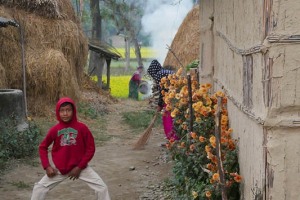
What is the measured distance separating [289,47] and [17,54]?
9857mm

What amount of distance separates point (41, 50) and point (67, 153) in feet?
27.7

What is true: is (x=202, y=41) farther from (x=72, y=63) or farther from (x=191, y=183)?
(x=72, y=63)

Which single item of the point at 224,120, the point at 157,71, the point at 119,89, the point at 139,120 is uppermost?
the point at 157,71

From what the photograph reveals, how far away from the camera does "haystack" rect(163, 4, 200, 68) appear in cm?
1415

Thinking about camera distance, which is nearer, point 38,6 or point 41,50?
point 41,50

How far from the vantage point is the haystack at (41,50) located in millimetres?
11953

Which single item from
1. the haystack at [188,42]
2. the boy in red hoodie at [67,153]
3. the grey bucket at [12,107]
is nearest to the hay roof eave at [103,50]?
the haystack at [188,42]

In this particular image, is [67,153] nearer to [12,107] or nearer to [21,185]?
[21,185]

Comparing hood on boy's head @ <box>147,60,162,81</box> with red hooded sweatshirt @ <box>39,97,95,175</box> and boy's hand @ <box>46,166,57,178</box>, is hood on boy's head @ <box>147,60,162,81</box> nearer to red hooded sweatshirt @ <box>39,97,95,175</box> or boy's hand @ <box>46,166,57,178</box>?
red hooded sweatshirt @ <box>39,97,95,175</box>

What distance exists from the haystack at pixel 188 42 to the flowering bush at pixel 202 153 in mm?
7400

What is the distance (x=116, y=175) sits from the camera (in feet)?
23.2

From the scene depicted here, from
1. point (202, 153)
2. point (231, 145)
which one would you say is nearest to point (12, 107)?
point (202, 153)

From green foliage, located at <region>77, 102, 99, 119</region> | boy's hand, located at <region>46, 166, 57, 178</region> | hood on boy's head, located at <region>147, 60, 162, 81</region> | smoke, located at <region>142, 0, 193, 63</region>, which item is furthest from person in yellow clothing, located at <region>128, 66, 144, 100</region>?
smoke, located at <region>142, 0, 193, 63</region>

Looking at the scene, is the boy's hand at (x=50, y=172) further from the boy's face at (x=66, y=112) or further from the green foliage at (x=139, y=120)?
the green foliage at (x=139, y=120)
